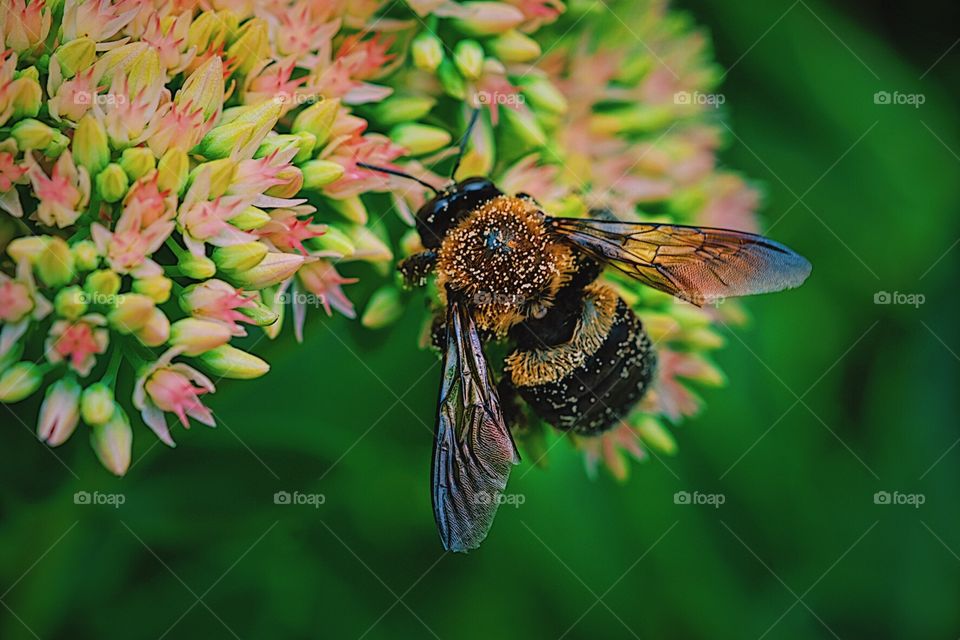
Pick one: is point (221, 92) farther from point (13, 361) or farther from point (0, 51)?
point (13, 361)

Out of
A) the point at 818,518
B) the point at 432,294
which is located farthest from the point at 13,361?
the point at 818,518

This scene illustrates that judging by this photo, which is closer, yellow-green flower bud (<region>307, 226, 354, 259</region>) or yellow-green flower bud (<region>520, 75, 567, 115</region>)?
yellow-green flower bud (<region>307, 226, 354, 259</region>)

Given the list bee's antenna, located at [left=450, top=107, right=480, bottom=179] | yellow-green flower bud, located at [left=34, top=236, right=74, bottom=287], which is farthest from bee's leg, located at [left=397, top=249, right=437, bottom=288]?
yellow-green flower bud, located at [left=34, top=236, right=74, bottom=287]

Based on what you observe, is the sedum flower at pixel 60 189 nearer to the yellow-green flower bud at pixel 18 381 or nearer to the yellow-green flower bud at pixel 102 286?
the yellow-green flower bud at pixel 102 286

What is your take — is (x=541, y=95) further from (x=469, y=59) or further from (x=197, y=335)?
(x=197, y=335)

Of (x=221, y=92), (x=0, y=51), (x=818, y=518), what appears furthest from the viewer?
(x=818, y=518)

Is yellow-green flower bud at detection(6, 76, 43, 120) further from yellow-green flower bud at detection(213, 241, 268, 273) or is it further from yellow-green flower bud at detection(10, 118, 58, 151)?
yellow-green flower bud at detection(213, 241, 268, 273)
